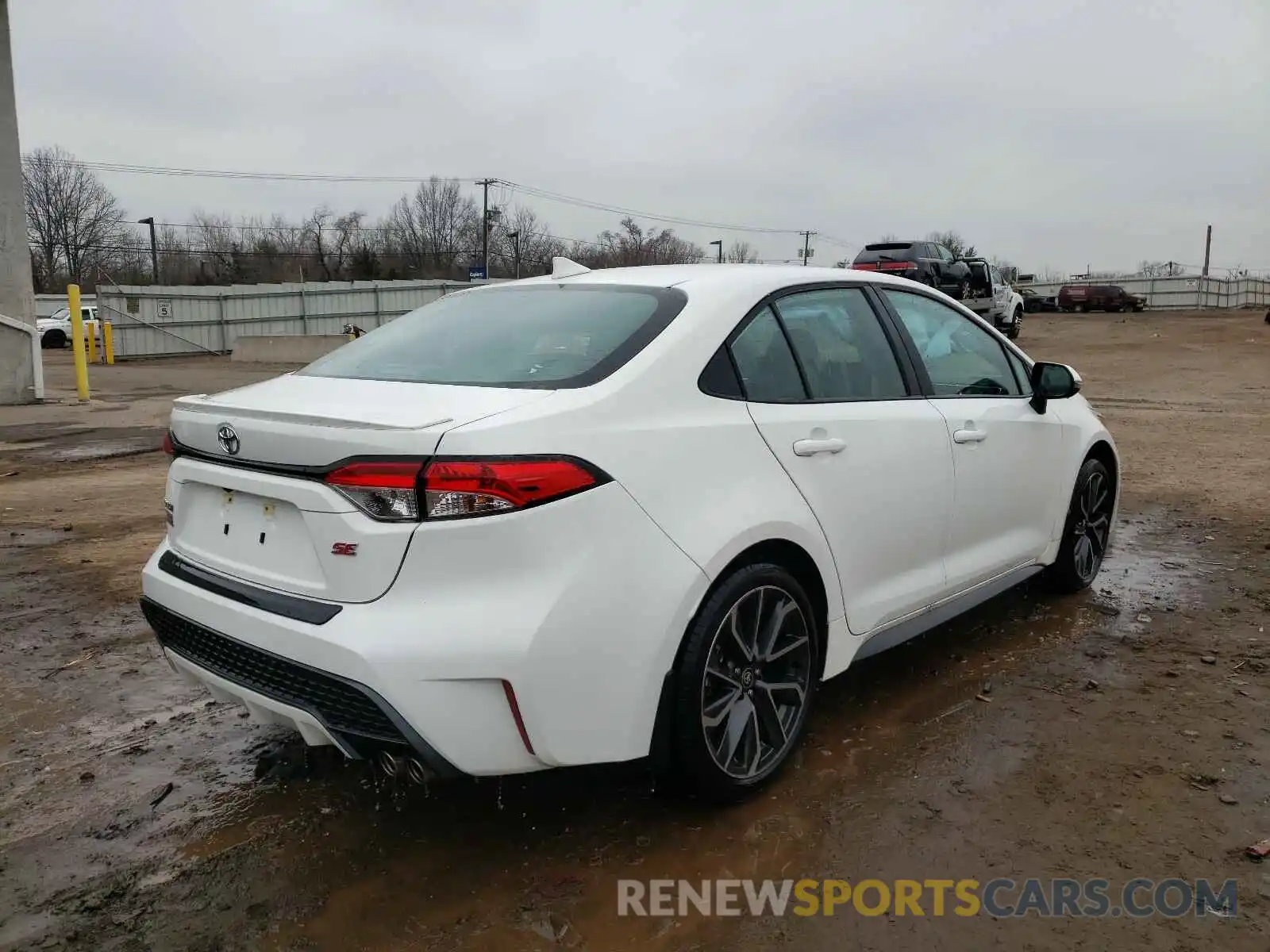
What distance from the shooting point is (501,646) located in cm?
230

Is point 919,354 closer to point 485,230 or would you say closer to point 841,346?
point 841,346

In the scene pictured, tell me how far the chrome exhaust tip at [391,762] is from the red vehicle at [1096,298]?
46215 mm

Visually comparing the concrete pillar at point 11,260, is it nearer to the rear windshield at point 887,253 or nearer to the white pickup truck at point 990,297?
the rear windshield at point 887,253

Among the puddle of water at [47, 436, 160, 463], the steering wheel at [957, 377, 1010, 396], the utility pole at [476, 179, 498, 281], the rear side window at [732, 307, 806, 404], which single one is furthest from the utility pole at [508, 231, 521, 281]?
the rear side window at [732, 307, 806, 404]

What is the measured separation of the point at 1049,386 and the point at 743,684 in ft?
7.72

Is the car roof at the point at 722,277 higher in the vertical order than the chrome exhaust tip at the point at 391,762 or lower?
higher

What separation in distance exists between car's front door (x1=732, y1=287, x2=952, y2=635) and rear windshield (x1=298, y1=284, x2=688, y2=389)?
37cm

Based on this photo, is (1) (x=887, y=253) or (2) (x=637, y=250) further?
(2) (x=637, y=250)

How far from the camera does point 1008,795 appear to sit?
303 cm

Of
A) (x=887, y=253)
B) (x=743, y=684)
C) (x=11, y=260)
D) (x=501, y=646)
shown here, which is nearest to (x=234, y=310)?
(x=11, y=260)

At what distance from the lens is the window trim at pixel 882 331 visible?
3029mm

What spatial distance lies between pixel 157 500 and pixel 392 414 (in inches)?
229

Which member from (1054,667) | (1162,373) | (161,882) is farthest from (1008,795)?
(1162,373)

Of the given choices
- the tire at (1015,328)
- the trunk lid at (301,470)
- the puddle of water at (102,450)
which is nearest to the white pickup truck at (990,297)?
the tire at (1015,328)
